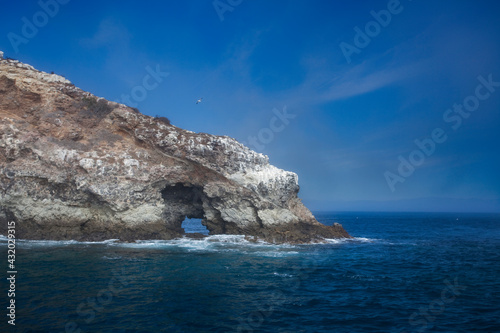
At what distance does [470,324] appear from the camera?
11.4 meters

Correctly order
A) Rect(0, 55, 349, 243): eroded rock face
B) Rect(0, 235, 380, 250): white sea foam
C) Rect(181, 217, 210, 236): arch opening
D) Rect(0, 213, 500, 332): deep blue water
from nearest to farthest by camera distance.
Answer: Rect(0, 213, 500, 332): deep blue water
Rect(0, 235, 380, 250): white sea foam
Rect(0, 55, 349, 243): eroded rock face
Rect(181, 217, 210, 236): arch opening

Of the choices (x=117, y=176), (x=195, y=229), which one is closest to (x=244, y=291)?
(x=117, y=176)

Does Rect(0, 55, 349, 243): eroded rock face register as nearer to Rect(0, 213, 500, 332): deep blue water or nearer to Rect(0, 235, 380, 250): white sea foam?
Rect(0, 235, 380, 250): white sea foam

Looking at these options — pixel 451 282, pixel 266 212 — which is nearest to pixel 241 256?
pixel 266 212

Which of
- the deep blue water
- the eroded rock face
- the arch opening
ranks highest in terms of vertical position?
the eroded rock face

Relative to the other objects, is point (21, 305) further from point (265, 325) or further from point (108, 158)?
point (108, 158)

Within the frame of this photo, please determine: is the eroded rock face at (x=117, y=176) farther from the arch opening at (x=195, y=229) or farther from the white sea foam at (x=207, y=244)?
the arch opening at (x=195, y=229)

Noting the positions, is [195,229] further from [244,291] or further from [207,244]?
[244,291]

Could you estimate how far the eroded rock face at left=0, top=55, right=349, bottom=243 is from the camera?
27609 mm

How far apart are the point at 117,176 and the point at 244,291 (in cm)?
1966

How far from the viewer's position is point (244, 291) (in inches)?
596

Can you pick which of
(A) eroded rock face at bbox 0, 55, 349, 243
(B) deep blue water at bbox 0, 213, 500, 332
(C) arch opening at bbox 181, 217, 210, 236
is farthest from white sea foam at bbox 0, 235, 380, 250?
(C) arch opening at bbox 181, 217, 210, 236

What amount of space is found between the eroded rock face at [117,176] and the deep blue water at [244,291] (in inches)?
170

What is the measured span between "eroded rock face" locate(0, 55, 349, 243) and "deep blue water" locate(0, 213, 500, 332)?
4.32 meters
